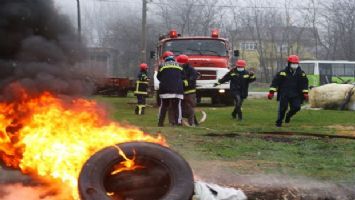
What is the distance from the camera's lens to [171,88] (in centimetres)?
1195

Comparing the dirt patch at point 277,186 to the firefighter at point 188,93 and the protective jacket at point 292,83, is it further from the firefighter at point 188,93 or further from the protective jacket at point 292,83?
the protective jacket at point 292,83

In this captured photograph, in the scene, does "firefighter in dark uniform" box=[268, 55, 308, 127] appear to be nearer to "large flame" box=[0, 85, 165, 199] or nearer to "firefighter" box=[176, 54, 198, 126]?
"firefighter" box=[176, 54, 198, 126]

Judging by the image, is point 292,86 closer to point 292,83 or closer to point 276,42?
point 292,83

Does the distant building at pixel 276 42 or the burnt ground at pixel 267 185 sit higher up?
the distant building at pixel 276 42

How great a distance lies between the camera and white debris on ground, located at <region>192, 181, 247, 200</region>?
550cm

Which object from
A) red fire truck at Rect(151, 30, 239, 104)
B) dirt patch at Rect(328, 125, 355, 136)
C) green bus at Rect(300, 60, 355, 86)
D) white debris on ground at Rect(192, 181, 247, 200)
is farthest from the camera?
green bus at Rect(300, 60, 355, 86)

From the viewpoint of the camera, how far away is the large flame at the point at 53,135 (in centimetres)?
583

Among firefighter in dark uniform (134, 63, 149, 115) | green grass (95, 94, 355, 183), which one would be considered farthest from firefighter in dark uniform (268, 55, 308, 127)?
firefighter in dark uniform (134, 63, 149, 115)

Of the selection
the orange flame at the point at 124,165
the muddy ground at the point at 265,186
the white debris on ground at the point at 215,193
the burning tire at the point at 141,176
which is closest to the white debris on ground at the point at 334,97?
the muddy ground at the point at 265,186

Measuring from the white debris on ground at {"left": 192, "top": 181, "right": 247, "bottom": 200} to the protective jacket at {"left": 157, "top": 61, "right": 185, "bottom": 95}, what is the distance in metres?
6.21

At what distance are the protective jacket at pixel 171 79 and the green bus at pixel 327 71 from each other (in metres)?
24.3

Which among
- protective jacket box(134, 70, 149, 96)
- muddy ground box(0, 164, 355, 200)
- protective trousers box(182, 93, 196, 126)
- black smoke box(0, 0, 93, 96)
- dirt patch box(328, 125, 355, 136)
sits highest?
black smoke box(0, 0, 93, 96)

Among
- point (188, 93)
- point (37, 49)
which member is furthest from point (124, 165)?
point (188, 93)

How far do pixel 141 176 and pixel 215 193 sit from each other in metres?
0.87
